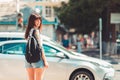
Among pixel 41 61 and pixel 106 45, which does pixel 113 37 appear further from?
pixel 41 61

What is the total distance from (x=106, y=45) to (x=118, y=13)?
3.47 meters

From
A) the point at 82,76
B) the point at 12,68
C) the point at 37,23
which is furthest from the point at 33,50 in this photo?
the point at 82,76

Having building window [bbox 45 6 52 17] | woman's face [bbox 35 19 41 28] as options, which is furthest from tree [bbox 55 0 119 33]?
building window [bbox 45 6 52 17]

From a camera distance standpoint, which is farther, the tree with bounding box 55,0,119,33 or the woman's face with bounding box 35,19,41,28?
the tree with bounding box 55,0,119,33

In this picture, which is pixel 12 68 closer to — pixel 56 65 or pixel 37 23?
pixel 56 65

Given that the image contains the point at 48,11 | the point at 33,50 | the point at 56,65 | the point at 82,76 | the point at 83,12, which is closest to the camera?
the point at 33,50

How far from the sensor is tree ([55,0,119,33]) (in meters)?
35.6

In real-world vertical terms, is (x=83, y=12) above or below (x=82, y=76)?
above

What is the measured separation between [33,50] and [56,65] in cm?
392

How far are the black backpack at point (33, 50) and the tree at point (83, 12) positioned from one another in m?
25.9

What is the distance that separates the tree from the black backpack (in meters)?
25.9

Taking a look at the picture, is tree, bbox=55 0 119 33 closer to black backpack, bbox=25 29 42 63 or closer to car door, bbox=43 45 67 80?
car door, bbox=43 45 67 80

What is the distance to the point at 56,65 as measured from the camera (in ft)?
38.7

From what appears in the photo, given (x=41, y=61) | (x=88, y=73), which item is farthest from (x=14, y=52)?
(x=41, y=61)
